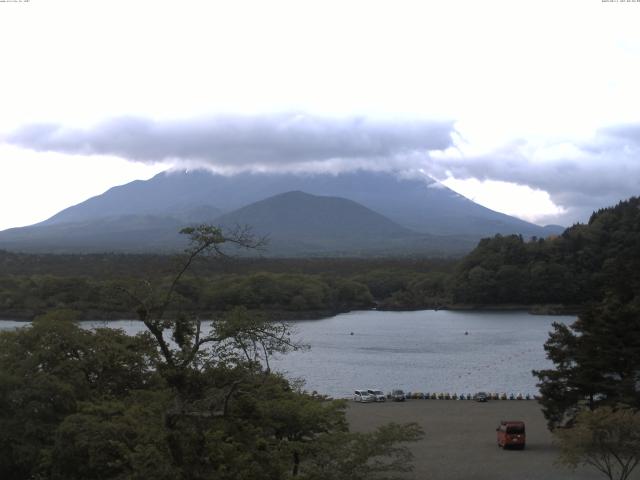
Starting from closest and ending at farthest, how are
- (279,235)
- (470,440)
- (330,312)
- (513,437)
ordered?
(513,437)
(470,440)
(330,312)
(279,235)

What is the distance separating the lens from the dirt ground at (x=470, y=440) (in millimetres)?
14289

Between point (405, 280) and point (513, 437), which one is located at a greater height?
point (405, 280)

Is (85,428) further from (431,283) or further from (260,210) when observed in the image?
(260,210)

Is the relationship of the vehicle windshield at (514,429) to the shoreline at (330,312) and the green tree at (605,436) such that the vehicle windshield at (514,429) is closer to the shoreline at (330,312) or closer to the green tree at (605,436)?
the green tree at (605,436)

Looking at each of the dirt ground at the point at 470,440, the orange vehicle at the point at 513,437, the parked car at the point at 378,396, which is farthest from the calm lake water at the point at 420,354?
the orange vehicle at the point at 513,437

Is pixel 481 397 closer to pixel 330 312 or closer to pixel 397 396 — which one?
pixel 397 396

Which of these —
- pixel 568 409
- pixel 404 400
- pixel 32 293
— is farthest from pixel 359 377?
pixel 32 293

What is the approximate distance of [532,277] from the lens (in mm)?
70812

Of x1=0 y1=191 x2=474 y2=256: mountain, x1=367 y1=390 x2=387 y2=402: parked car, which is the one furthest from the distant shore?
x1=0 y1=191 x2=474 y2=256: mountain

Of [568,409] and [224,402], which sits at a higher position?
[224,402]

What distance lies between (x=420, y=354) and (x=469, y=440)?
2255cm

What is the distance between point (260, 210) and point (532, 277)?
131 m

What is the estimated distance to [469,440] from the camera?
17.7 m

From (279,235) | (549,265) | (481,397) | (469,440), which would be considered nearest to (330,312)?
(549,265)
